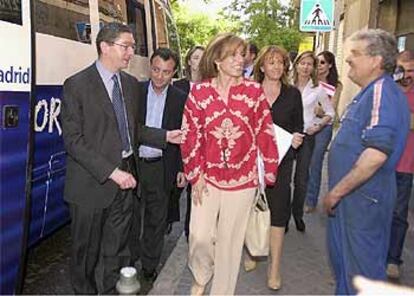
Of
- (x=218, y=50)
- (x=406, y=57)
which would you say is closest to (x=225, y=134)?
(x=218, y=50)

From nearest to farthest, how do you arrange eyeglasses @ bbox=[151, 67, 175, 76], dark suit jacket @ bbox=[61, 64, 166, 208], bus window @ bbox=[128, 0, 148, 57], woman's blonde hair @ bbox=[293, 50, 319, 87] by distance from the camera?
dark suit jacket @ bbox=[61, 64, 166, 208] → eyeglasses @ bbox=[151, 67, 175, 76] → woman's blonde hair @ bbox=[293, 50, 319, 87] → bus window @ bbox=[128, 0, 148, 57]

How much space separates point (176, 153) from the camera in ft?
15.0

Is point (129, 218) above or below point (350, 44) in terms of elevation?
below

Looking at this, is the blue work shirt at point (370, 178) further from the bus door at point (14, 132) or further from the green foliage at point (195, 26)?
the green foliage at point (195, 26)

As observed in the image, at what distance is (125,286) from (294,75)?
143 inches

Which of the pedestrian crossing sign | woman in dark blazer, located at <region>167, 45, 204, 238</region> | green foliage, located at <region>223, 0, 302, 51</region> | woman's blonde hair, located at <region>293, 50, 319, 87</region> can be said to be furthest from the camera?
green foliage, located at <region>223, 0, 302, 51</region>

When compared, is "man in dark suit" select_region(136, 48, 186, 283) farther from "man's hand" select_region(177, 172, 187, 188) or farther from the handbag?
the handbag

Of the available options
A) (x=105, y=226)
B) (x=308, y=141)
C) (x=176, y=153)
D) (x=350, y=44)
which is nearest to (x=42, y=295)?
(x=105, y=226)

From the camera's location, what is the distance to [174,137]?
4.12 metres

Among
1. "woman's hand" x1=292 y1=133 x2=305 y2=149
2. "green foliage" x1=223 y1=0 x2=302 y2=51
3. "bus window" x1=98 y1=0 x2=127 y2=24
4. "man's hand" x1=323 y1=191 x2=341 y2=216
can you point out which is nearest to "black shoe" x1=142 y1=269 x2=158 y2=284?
"woman's hand" x1=292 y1=133 x2=305 y2=149

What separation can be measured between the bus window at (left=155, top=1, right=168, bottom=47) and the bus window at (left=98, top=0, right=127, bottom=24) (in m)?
1.90

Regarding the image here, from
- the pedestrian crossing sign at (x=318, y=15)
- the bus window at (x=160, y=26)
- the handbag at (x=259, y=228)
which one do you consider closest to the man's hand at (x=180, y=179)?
the handbag at (x=259, y=228)

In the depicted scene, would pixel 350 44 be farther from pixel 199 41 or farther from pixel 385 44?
pixel 199 41

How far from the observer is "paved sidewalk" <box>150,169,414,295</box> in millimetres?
4449
